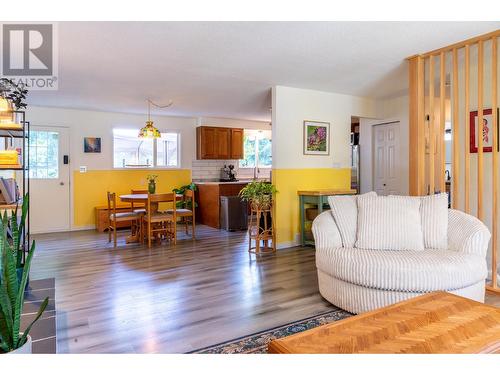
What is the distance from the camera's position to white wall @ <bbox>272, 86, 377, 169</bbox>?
5.14 meters

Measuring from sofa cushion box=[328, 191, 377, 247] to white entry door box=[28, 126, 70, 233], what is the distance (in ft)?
18.3

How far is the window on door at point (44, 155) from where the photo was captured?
6.45 m

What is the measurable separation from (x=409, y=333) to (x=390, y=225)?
1.48 m

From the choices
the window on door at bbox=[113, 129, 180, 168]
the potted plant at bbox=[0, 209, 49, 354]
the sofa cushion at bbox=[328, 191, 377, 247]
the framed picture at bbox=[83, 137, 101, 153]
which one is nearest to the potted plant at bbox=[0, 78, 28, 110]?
the potted plant at bbox=[0, 209, 49, 354]

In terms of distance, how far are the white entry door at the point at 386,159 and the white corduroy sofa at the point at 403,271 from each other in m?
3.23

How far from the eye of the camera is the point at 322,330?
1.63m

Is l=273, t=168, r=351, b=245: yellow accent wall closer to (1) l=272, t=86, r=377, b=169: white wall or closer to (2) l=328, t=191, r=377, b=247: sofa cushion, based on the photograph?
(1) l=272, t=86, r=377, b=169: white wall

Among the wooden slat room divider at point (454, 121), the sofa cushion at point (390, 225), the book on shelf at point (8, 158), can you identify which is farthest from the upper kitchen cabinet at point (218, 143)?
the sofa cushion at point (390, 225)

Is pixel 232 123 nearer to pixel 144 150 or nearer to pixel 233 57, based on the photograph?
pixel 144 150

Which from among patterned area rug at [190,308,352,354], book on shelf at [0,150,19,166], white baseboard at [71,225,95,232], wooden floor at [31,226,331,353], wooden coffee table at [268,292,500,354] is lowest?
patterned area rug at [190,308,352,354]

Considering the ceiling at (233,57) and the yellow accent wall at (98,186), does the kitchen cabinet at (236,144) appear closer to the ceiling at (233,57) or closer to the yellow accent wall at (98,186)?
the yellow accent wall at (98,186)
